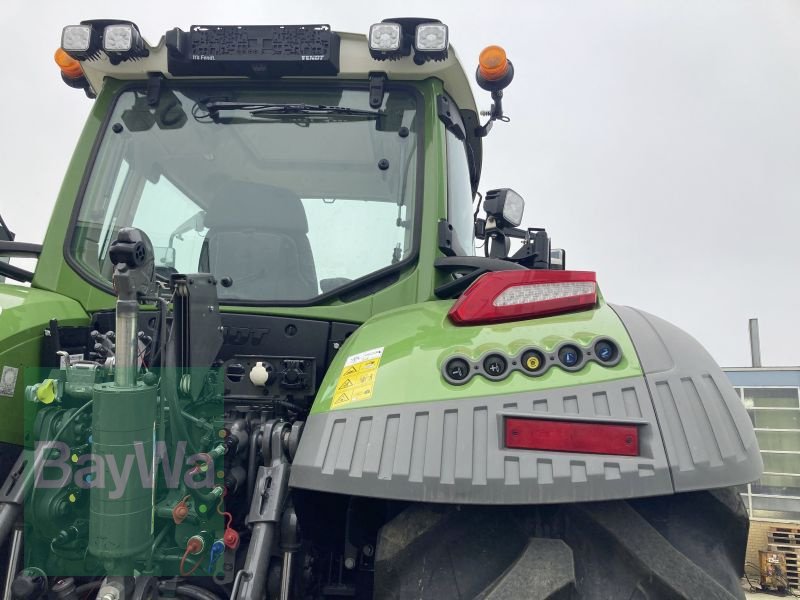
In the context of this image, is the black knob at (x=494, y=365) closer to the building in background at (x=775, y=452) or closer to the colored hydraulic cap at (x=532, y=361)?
the colored hydraulic cap at (x=532, y=361)

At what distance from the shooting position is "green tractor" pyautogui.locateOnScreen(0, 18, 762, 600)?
1.33m

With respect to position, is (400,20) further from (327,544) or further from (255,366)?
(327,544)

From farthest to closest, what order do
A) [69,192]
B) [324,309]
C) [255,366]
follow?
[69,192] → [324,309] → [255,366]

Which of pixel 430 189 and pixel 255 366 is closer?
pixel 255 366

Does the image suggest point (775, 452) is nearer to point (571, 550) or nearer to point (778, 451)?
point (778, 451)

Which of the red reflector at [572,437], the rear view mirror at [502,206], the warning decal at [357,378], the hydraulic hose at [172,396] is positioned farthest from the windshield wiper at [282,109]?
the red reflector at [572,437]

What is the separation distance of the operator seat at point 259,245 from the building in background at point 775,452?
715 inches

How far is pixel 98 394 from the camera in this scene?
1.44m

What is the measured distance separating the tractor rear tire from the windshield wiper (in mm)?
1632

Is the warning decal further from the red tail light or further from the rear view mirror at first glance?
the rear view mirror

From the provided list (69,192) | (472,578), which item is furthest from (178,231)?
(472,578)

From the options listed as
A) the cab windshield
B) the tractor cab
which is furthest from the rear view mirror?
the cab windshield

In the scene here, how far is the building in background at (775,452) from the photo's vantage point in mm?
17203

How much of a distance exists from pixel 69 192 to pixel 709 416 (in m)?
2.43
